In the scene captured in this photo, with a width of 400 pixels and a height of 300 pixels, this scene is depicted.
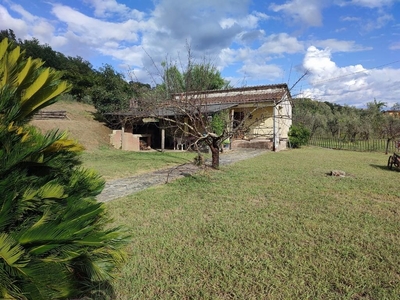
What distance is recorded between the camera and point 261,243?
12.2ft

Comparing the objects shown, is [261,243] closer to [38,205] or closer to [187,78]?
[38,205]

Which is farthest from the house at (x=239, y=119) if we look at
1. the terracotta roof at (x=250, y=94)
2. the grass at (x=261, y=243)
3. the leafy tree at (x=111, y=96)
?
the grass at (x=261, y=243)

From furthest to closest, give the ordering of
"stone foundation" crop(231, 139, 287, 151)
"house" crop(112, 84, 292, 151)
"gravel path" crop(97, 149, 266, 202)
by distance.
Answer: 1. "stone foundation" crop(231, 139, 287, 151)
2. "house" crop(112, 84, 292, 151)
3. "gravel path" crop(97, 149, 266, 202)

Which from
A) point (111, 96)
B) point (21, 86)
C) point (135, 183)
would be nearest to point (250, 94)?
point (111, 96)

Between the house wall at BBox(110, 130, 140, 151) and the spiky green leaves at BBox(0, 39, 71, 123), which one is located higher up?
the spiky green leaves at BBox(0, 39, 71, 123)

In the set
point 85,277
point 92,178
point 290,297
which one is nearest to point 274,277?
point 290,297

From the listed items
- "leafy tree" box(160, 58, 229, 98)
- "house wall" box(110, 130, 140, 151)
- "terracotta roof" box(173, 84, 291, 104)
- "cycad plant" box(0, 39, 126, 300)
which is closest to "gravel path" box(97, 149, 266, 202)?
"leafy tree" box(160, 58, 229, 98)

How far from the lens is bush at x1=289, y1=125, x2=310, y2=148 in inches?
797

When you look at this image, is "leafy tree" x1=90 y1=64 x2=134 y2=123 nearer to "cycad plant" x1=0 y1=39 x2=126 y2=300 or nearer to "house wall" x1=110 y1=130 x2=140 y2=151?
"house wall" x1=110 y1=130 x2=140 y2=151

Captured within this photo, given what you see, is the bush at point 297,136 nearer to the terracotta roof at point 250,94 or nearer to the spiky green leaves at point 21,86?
the terracotta roof at point 250,94

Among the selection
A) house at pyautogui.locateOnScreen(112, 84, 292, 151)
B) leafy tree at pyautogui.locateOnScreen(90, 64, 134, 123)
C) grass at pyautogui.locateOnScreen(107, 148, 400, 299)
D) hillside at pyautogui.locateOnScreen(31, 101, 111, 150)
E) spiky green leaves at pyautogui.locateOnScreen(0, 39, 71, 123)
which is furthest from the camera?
leafy tree at pyautogui.locateOnScreen(90, 64, 134, 123)

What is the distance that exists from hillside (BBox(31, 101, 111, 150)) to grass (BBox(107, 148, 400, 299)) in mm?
12247

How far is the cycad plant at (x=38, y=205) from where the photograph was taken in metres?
1.41

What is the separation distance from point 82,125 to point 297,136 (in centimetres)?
1653
